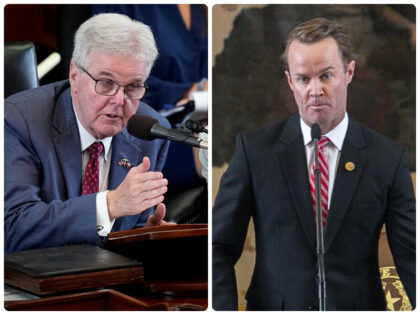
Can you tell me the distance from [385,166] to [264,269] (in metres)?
0.44

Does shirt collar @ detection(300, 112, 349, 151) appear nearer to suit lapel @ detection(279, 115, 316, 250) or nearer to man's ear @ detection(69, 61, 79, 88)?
A: suit lapel @ detection(279, 115, 316, 250)

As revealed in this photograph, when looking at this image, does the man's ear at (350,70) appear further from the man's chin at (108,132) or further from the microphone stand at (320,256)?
the man's chin at (108,132)

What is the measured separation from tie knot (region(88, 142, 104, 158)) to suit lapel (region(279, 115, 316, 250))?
51 cm

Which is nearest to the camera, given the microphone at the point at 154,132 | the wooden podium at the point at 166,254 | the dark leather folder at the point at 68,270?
the dark leather folder at the point at 68,270

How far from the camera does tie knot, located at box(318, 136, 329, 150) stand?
215 centimetres

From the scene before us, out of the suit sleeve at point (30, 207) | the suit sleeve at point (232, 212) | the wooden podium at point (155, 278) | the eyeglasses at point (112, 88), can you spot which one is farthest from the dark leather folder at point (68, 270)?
the eyeglasses at point (112, 88)

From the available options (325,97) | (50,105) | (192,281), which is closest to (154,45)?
(50,105)

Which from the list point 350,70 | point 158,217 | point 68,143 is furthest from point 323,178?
point 68,143

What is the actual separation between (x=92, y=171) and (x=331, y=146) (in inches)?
26.7

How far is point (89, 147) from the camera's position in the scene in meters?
2.21

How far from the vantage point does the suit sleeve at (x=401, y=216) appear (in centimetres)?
215

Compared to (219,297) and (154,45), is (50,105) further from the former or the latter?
(219,297)

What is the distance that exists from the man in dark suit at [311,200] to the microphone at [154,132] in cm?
17

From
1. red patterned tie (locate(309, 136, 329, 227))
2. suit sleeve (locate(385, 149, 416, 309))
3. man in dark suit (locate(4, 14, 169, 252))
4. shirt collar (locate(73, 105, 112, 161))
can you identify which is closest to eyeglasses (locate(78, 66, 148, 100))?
man in dark suit (locate(4, 14, 169, 252))
